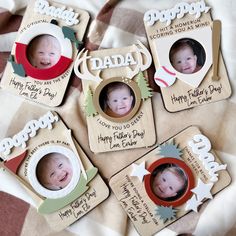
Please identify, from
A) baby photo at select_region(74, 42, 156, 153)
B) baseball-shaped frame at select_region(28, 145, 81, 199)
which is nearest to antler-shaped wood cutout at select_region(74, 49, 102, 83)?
baby photo at select_region(74, 42, 156, 153)

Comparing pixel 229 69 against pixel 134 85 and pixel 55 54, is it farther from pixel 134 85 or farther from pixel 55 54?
pixel 55 54

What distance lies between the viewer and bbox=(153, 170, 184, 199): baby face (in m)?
0.76

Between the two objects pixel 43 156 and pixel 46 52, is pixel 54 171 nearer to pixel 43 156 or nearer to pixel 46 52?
pixel 43 156

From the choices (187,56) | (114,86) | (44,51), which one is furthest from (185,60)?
(44,51)

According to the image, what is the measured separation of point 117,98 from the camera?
2.55ft

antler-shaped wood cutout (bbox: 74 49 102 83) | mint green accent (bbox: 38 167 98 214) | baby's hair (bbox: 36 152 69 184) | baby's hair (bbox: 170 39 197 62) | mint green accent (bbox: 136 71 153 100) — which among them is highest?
baby's hair (bbox: 170 39 197 62)

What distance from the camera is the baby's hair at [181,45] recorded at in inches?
30.7

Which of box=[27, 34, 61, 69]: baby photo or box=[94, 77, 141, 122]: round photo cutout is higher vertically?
box=[27, 34, 61, 69]: baby photo

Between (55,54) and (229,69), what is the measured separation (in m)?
0.26

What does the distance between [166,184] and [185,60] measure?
0.18 meters

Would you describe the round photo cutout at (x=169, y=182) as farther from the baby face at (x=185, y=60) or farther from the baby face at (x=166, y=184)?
the baby face at (x=185, y=60)

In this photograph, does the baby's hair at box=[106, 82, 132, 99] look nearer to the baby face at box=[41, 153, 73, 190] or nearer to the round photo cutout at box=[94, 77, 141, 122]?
the round photo cutout at box=[94, 77, 141, 122]

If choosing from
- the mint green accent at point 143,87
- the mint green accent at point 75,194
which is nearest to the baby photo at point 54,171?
the mint green accent at point 75,194

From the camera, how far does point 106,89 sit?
2.56ft
